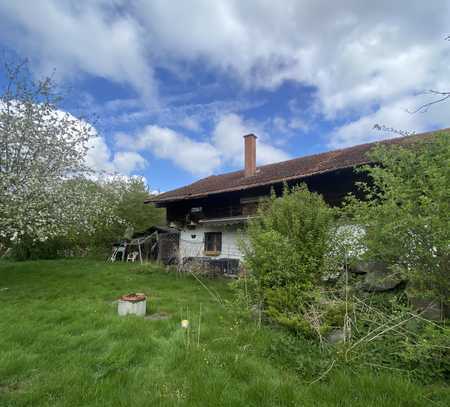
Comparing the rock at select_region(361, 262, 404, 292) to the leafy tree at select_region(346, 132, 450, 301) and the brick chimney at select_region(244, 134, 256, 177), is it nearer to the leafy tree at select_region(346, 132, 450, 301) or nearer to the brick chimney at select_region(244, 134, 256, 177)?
the leafy tree at select_region(346, 132, 450, 301)

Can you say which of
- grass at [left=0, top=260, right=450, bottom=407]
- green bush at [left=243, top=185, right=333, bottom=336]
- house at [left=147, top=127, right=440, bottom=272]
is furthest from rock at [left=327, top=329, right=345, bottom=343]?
house at [left=147, top=127, right=440, bottom=272]

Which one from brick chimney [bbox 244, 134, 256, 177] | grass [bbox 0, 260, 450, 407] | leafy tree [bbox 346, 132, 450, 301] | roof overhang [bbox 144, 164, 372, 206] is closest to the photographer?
grass [bbox 0, 260, 450, 407]

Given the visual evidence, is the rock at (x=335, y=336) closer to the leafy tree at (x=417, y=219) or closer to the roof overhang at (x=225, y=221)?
the leafy tree at (x=417, y=219)

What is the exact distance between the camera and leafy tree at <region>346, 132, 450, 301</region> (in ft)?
9.15

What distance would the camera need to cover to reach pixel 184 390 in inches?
90.1

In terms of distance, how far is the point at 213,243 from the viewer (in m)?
11.8

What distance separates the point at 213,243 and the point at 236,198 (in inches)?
94.8

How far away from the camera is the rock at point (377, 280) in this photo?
397 centimetres

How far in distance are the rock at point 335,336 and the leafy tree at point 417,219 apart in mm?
1037

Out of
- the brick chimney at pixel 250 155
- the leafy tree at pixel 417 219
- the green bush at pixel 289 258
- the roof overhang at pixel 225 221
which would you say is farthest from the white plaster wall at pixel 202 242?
the leafy tree at pixel 417 219

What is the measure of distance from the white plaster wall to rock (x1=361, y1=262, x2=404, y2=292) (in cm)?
625

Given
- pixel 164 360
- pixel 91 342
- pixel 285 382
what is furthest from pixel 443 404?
pixel 91 342

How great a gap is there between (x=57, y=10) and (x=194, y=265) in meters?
8.78

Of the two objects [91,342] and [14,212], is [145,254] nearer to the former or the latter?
[14,212]
